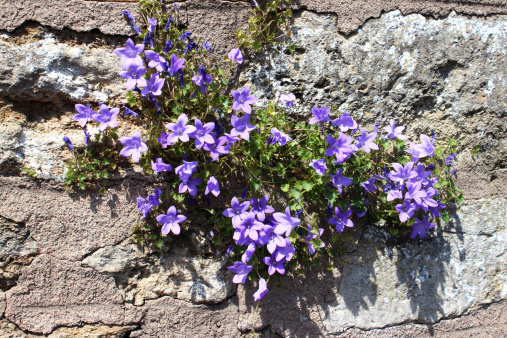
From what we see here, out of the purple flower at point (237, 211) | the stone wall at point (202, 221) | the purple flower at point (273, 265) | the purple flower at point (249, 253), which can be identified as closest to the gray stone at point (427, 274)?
the stone wall at point (202, 221)

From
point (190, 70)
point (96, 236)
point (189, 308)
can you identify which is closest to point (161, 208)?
point (96, 236)

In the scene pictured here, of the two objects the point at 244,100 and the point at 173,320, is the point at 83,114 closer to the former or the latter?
the point at 244,100

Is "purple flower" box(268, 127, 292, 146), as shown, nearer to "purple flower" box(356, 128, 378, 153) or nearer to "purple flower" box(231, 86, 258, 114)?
"purple flower" box(231, 86, 258, 114)

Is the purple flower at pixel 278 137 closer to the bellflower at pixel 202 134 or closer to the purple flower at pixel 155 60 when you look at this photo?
the bellflower at pixel 202 134

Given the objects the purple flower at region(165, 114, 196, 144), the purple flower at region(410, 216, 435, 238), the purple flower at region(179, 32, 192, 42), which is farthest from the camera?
the purple flower at region(410, 216, 435, 238)

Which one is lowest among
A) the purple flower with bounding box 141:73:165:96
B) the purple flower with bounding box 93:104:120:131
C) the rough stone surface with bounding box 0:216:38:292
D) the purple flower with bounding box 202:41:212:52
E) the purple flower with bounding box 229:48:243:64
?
the rough stone surface with bounding box 0:216:38:292

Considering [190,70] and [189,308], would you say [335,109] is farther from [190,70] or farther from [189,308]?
[189,308]

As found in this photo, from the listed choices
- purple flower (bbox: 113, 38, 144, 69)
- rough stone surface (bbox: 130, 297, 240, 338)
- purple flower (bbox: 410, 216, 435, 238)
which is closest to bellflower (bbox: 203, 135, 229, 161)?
purple flower (bbox: 113, 38, 144, 69)
